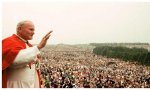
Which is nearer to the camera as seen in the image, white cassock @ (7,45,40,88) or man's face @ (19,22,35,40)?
white cassock @ (7,45,40,88)

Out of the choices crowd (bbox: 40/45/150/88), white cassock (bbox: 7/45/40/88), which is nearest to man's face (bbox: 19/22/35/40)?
white cassock (bbox: 7/45/40/88)

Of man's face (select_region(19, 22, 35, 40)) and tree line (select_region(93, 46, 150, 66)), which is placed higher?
man's face (select_region(19, 22, 35, 40))

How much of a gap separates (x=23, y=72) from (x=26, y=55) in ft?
0.68

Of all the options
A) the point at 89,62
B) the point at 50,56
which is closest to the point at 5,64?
the point at 50,56

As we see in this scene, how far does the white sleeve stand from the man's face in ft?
0.61

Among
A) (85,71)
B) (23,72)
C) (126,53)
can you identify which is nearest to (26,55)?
(23,72)

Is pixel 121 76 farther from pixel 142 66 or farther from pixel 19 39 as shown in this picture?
pixel 19 39

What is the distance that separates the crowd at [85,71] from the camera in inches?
140

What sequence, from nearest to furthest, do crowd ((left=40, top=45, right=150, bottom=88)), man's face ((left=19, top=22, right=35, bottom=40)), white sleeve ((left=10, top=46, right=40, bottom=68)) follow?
white sleeve ((left=10, top=46, right=40, bottom=68))
man's face ((left=19, top=22, right=35, bottom=40))
crowd ((left=40, top=45, right=150, bottom=88))

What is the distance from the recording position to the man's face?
2984 mm

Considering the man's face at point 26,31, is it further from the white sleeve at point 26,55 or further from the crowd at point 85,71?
A: the crowd at point 85,71

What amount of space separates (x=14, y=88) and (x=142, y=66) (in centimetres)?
141

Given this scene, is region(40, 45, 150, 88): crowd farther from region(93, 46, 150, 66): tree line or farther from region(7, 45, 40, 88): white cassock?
region(7, 45, 40, 88): white cassock

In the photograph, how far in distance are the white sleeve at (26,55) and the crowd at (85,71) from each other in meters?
0.69
